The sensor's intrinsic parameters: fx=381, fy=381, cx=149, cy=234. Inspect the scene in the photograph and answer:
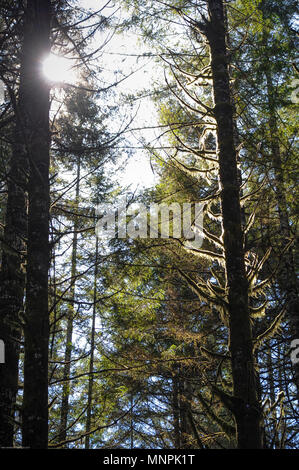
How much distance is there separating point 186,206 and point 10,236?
3.69 metres

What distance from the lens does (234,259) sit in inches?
154

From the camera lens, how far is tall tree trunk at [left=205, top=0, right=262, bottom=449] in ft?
11.2

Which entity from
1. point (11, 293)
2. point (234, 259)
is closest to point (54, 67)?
point (234, 259)

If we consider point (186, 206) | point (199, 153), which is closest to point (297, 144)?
point (186, 206)

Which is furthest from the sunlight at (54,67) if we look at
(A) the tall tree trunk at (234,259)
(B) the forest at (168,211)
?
(A) the tall tree trunk at (234,259)

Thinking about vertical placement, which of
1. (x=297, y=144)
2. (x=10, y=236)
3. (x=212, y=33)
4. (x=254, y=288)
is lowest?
(x=254, y=288)

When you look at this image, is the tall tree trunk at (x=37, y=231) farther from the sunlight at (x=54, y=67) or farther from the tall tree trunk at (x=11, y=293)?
the tall tree trunk at (x=11, y=293)

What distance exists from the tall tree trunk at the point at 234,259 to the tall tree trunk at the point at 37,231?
173 cm

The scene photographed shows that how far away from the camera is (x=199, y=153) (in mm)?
4473

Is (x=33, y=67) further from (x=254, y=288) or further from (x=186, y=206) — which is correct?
(x=186, y=206)

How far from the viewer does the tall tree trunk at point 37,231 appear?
3.15m

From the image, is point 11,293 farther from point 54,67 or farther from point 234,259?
point 234,259

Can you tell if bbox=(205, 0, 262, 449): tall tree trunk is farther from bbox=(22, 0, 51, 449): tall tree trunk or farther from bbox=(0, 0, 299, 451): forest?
bbox=(22, 0, 51, 449): tall tree trunk

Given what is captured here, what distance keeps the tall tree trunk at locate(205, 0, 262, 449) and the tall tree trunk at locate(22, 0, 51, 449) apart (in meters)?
1.73
